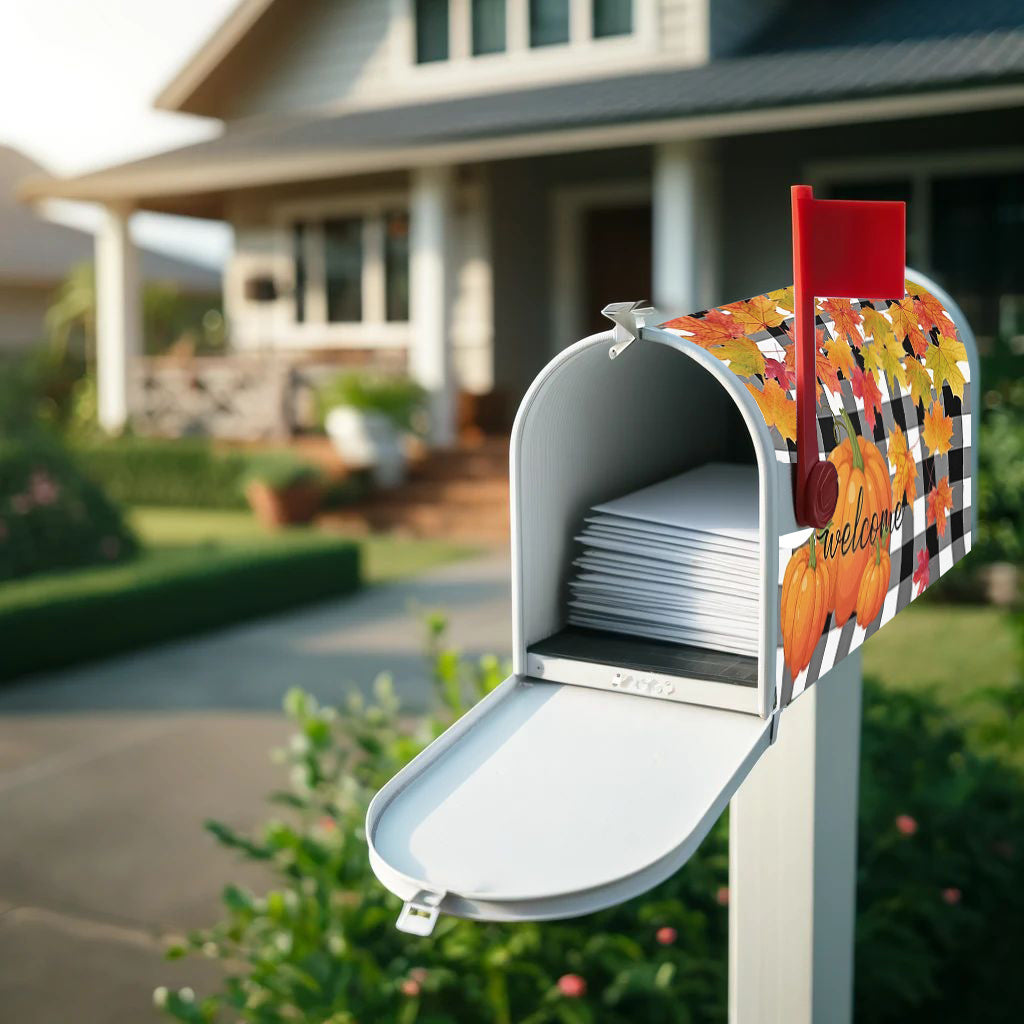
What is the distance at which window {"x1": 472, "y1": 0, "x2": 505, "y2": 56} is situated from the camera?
1428 cm

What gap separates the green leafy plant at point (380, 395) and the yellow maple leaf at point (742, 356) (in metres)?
11.7

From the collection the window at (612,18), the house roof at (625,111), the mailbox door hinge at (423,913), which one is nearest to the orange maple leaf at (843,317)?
the mailbox door hinge at (423,913)

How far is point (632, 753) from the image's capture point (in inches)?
43.8

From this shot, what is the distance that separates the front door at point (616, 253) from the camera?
15125mm

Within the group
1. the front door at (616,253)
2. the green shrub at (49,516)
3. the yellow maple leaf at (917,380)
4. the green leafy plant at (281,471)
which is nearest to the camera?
the yellow maple leaf at (917,380)

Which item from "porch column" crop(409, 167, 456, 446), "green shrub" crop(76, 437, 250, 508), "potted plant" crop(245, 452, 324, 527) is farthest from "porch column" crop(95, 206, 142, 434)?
"porch column" crop(409, 167, 456, 446)

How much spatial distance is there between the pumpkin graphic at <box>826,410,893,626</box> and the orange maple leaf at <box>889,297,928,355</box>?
9.6 inches

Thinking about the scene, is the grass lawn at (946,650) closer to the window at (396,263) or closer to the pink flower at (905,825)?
the pink flower at (905,825)

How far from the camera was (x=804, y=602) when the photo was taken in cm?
113

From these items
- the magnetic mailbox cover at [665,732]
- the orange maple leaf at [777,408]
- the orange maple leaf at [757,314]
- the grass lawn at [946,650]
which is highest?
the orange maple leaf at [757,314]

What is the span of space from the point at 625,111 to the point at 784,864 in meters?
10.3

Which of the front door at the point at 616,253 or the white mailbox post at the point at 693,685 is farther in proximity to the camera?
the front door at the point at 616,253

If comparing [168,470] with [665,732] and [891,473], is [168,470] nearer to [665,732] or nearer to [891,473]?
[891,473]

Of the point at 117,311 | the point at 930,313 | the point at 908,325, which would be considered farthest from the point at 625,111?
the point at 908,325
